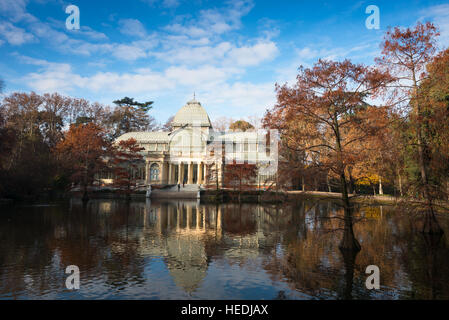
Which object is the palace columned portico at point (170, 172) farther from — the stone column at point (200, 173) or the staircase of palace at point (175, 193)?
the staircase of palace at point (175, 193)

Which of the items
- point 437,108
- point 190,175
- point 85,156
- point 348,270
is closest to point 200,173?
point 190,175

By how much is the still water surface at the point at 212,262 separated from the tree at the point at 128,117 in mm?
55364

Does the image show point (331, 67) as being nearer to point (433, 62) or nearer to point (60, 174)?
point (433, 62)

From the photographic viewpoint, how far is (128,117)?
73.3m

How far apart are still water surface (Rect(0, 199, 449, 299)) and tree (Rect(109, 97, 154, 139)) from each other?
55.4m

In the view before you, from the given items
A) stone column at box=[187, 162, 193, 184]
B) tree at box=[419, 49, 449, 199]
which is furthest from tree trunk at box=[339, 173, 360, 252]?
stone column at box=[187, 162, 193, 184]

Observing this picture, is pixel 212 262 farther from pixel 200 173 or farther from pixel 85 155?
pixel 200 173

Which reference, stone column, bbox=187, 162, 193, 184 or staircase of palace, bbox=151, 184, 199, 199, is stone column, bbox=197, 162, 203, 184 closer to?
stone column, bbox=187, 162, 193, 184

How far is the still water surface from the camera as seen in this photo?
26.5 feet

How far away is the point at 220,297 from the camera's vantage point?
7785 millimetres

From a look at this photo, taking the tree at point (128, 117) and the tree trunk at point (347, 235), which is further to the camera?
the tree at point (128, 117)

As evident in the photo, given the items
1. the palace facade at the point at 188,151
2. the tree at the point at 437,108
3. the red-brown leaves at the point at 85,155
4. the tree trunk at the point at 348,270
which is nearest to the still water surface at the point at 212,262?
the tree trunk at the point at 348,270

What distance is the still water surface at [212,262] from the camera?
8.09 m
